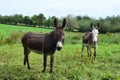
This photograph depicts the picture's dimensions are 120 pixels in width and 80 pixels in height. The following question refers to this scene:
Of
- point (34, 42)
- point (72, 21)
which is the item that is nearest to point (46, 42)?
point (34, 42)

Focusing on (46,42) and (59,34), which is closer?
(59,34)

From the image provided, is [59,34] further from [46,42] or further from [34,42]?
[34,42]

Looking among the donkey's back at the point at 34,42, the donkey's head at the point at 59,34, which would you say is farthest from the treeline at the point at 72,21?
the donkey's head at the point at 59,34

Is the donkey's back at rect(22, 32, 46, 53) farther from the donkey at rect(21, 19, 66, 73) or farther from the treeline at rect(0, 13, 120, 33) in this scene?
the treeline at rect(0, 13, 120, 33)

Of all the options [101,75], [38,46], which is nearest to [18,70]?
[38,46]

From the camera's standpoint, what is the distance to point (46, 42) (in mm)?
10219

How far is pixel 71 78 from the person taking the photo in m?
9.81

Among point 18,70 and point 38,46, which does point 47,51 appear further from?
point 18,70

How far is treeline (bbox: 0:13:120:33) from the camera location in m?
49.6

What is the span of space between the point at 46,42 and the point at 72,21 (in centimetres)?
4694

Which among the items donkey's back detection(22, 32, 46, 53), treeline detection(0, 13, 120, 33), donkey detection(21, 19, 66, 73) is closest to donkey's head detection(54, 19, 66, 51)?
donkey detection(21, 19, 66, 73)

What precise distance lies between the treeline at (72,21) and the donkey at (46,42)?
36.7 meters

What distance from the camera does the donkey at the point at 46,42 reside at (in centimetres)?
953

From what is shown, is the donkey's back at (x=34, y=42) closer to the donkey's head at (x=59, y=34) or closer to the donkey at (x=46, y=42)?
the donkey at (x=46, y=42)
